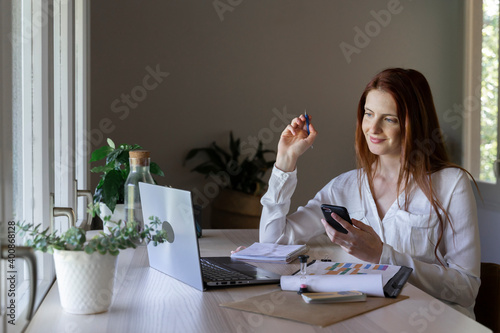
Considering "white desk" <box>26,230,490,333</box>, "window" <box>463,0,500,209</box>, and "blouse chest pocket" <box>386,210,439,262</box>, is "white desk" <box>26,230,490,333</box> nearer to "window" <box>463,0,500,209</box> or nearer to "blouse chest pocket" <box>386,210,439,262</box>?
"blouse chest pocket" <box>386,210,439,262</box>

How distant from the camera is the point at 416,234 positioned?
1.91 meters

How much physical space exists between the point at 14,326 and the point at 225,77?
3.80m

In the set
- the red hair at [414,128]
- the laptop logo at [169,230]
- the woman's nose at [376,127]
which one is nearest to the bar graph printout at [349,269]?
the laptop logo at [169,230]

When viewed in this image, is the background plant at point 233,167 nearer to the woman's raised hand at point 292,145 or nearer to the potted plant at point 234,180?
the potted plant at point 234,180

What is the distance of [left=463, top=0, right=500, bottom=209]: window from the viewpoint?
12.7 feet

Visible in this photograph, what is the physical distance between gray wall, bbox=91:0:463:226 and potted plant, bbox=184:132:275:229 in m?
0.11

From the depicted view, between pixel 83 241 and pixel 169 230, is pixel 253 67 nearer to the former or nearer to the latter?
pixel 169 230

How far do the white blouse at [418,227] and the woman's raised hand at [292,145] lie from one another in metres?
0.04

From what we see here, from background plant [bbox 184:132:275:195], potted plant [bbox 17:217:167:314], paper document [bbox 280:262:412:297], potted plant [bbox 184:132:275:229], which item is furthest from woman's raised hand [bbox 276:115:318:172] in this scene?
background plant [bbox 184:132:275:195]

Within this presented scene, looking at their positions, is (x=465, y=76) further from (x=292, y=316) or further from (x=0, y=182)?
(x=0, y=182)

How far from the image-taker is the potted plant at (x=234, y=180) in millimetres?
4477

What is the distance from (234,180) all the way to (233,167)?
0.11 metres

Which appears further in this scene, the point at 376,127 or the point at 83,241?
the point at 376,127

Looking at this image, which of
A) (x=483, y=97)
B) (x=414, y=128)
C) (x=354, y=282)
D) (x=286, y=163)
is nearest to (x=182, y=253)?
(x=354, y=282)
